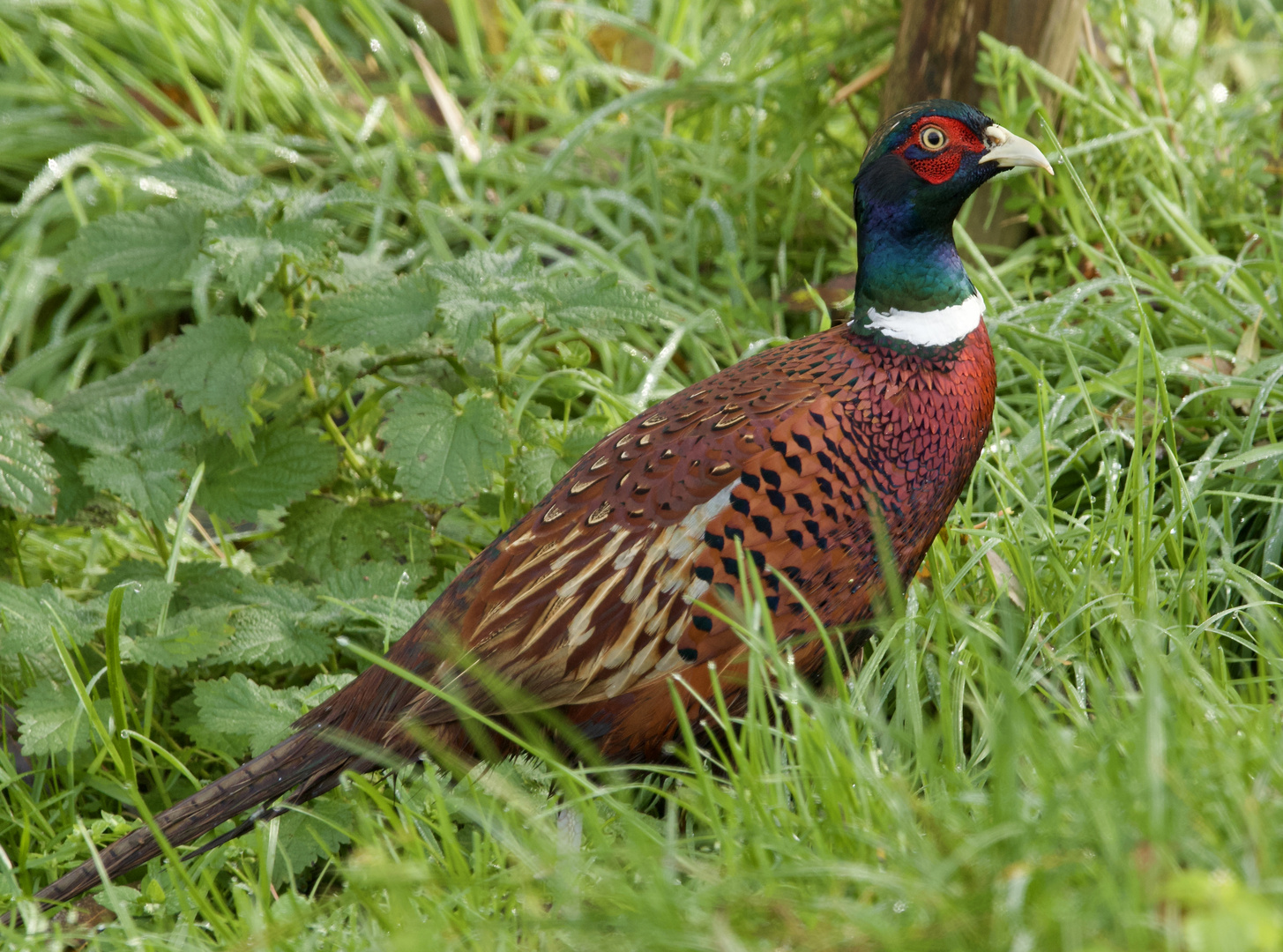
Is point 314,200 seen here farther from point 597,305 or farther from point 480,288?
point 597,305

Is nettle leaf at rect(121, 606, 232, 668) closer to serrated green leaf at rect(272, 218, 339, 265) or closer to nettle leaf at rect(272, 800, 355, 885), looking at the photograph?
nettle leaf at rect(272, 800, 355, 885)

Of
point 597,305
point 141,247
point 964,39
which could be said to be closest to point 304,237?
point 141,247

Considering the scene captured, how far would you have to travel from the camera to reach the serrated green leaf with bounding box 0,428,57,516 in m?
2.77

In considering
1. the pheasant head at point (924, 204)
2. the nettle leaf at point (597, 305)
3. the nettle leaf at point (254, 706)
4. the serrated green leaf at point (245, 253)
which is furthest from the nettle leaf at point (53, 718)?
the pheasant head at point (924, 204)

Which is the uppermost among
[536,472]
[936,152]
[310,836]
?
[936,152]

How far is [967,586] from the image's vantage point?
8.83 ft

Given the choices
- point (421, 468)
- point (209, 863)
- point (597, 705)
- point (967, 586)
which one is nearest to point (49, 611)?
point (209, 863)

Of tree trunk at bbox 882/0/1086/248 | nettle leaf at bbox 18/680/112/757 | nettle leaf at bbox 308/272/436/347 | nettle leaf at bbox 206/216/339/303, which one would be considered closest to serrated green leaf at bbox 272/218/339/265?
nettle leaf at bbox 206/216/339/303

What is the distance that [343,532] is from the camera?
3104 mm

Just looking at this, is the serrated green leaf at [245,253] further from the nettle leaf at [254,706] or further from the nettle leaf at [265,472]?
the nettle leaf at [254,706]

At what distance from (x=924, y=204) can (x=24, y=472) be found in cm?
207

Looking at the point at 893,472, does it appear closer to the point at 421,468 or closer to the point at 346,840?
the point at 421,468

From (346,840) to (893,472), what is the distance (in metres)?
1.34

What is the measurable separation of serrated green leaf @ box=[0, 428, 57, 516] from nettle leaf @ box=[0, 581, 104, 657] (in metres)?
0.19
